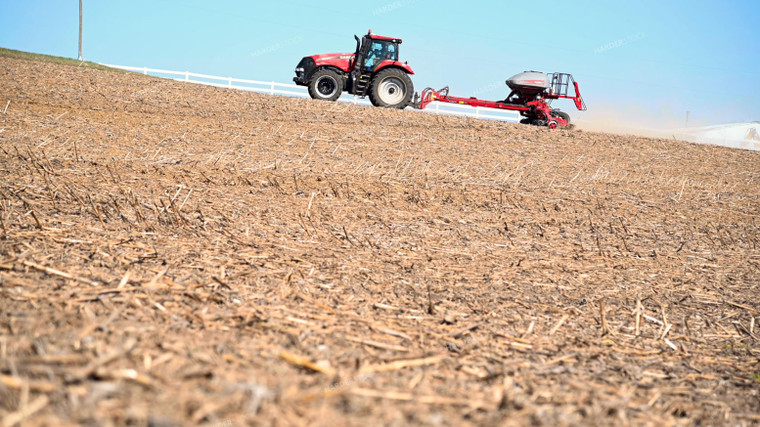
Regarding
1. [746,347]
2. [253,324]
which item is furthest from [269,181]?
[746,347]

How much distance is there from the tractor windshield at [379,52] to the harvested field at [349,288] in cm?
704

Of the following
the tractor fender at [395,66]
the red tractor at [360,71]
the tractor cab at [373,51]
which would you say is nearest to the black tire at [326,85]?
the red tractor at [360,71]

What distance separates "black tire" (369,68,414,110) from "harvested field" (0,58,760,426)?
6867mm

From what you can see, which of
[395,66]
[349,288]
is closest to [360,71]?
[395,66]

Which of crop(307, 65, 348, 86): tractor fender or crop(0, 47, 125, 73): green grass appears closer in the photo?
crop(307, 65, 348, 86): tractor fender

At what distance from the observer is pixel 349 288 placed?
4195mm

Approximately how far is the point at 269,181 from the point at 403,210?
1.95 meters

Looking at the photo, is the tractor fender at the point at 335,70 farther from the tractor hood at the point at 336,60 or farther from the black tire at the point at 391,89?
the black tire at the point at 391,89

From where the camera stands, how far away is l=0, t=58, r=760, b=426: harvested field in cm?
228

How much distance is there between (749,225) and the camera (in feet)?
28.3

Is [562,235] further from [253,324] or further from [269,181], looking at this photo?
[253,324]

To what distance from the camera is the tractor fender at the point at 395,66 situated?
1727 cm

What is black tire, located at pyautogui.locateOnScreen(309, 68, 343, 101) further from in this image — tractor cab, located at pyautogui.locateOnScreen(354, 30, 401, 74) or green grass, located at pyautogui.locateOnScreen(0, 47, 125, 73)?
green grass, located at pyautogui.locateOnScreen(0, 47, 125, 73)

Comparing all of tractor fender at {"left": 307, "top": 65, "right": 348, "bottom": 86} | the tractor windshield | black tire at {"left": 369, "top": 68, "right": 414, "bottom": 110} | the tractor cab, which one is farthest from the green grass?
black tire at {"left": 369, "top": 68, "right": 414, "bottom": 110}
